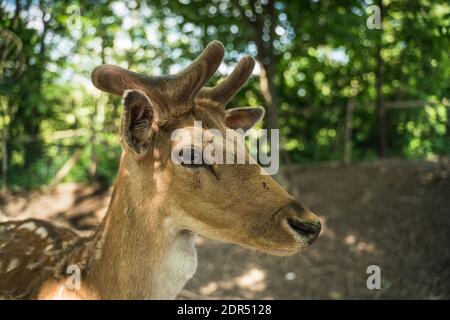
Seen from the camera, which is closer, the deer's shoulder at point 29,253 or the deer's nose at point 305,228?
the deer's nose at point 305,228

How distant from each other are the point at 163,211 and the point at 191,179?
0.23 m

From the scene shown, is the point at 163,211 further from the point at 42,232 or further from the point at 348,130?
the point at 348,130

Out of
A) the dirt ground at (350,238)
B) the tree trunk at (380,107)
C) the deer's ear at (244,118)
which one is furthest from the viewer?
the tree trunk at (380,107)

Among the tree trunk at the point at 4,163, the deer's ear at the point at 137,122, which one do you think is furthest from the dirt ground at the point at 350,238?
the deer's ear at the point at 137,122

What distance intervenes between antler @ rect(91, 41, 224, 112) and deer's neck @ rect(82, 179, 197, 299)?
54 cm

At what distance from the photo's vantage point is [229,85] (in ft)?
→ 9.62

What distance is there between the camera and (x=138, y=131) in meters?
2.47

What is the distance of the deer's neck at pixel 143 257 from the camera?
95.4 inches

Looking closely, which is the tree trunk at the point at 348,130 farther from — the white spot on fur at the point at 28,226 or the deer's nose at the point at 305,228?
the deer's nose at the point at 305,228

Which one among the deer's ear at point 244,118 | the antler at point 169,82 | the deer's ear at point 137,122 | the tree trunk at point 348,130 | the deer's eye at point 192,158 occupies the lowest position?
the deer's eye at point 192,158

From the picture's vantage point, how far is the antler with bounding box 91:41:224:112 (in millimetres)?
2492

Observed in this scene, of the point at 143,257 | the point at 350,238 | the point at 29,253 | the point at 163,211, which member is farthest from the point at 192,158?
the point at 350,238

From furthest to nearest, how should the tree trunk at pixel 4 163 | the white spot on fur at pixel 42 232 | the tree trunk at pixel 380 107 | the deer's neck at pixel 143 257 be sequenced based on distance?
the tree trunk at pixel 4 163
the tree trunk at pixel 380 107
the white spot on fur at pixel 42 232
the deer's neck at pixel 143 257

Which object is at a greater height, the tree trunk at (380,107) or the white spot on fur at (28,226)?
the tree trunk at (380,107)
